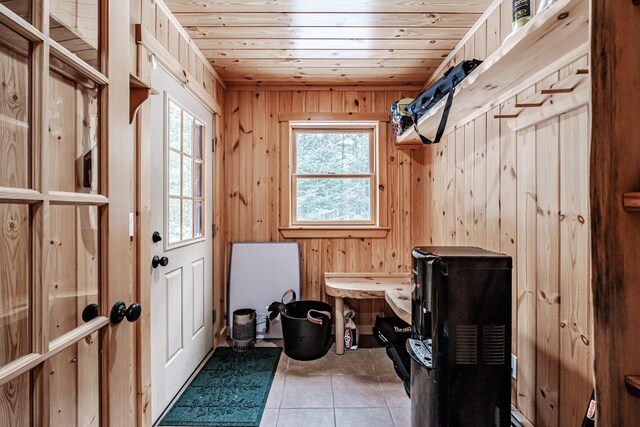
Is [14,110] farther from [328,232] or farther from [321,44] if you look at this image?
[328,232]

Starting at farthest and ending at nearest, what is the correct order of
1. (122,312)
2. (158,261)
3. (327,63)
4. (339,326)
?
(339,326) < (327,63) < (158,261) < (122,312)

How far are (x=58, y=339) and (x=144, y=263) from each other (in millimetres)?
933

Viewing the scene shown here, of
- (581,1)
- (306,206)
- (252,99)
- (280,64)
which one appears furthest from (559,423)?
(252,99)

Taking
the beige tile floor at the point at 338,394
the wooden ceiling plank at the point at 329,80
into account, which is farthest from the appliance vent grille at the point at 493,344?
the wooden ceiling plank at the point at 329,80

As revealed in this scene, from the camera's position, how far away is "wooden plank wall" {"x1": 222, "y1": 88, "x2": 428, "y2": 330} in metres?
3.05

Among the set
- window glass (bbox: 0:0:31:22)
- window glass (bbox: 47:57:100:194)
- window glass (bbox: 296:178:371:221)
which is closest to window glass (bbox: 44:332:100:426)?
window glass (bbox: 47:57:100:194)

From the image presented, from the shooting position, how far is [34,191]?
687 millimetres

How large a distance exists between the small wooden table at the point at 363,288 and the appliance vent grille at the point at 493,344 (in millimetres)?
903

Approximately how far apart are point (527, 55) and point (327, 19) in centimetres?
123

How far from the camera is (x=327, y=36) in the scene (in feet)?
7.07

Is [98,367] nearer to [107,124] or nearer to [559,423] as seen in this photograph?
[107,124]

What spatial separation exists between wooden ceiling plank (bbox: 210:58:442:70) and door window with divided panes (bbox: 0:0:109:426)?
1.80 m

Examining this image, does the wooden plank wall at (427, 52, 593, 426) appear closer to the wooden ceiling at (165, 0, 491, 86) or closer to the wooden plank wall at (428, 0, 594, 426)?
the wooden plank wall at (428, 0, 594, 426)

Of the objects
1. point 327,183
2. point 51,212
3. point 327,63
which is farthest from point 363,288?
point 51,212
